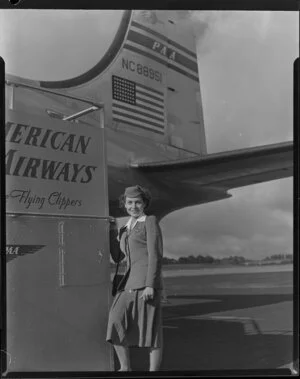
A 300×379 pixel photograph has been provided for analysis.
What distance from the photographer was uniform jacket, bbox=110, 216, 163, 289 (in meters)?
3.32

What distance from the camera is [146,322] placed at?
3326 mm

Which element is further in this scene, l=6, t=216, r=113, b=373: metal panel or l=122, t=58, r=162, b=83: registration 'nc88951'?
l=122, t=58, r=162, b=83: registration 'nc88951'

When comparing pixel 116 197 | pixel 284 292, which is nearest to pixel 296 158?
pixel 284 292

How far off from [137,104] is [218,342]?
1324 mm

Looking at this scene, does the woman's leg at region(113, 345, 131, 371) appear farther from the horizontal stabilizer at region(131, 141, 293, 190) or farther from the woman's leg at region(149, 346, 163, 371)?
the horizontal stabilizer at region(131, 141, 293, 190)

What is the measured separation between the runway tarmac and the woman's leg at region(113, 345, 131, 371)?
31mm

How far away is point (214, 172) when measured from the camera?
11.2ft

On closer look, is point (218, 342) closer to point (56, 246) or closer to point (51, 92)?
point (56, 246)

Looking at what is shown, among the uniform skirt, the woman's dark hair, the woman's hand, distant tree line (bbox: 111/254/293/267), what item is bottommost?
the uniform skirt

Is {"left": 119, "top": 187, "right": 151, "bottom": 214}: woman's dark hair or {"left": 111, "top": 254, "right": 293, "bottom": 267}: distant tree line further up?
{"left": 119, "top": 187, "right": 151, "bottom": 214}: woman's dark hair

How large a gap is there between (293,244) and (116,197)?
37.2 inches

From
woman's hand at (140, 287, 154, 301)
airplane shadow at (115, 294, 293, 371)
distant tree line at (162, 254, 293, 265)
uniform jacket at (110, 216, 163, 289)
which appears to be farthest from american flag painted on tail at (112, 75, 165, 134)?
airplane shadow at (115, 294, 293, 371)
